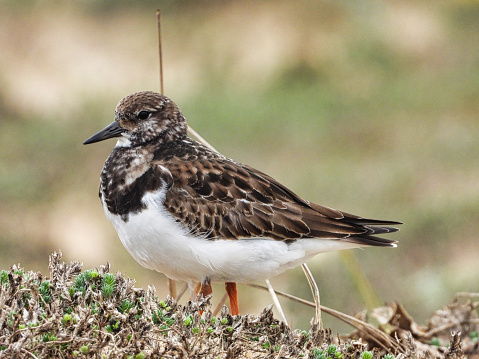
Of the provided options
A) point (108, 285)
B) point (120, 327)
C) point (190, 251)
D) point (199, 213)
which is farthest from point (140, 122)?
point (120, 327)

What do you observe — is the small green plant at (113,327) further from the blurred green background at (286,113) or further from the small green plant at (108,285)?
the blurred green background at (286,113)

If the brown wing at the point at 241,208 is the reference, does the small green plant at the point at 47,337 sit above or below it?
below

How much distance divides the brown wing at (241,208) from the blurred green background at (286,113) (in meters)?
2.44

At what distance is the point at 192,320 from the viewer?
11.0 feet

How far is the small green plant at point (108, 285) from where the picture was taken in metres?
3.40

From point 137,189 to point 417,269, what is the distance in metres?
4.29

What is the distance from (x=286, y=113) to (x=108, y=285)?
23.5ft

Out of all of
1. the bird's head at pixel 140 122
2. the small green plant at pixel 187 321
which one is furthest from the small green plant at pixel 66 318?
the bird's head at pixel 140 122

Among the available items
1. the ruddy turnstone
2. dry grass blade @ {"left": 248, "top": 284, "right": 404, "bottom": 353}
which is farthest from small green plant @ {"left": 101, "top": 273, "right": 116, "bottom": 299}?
dry grass blade @ {"left": 248, "top": 284, "right": 404, "bottom": 353}

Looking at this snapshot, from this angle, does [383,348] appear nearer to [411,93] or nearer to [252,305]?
[252,305]

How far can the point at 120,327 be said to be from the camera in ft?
10.5

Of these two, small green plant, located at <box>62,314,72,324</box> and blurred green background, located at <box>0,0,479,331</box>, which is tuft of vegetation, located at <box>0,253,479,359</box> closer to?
small green plant, located at <box>62,314,72,324</box>

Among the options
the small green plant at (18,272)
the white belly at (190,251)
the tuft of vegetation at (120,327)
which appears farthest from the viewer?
the white belly at (190,251)

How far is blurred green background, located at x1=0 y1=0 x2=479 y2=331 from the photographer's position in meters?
8.09
